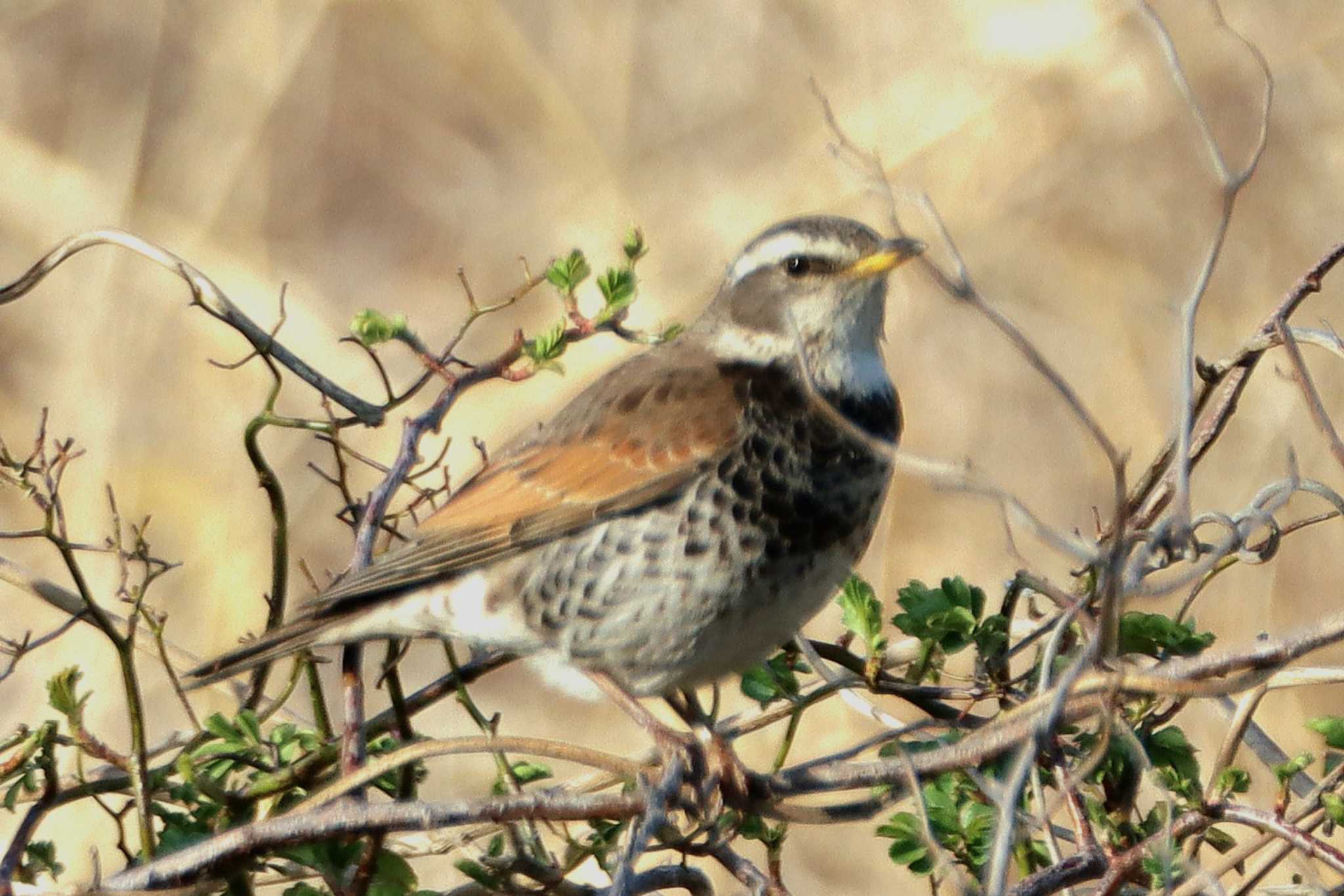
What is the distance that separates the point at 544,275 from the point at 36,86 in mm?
5889

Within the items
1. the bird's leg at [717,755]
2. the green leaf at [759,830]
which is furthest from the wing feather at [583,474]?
the green leaf at [759,830]

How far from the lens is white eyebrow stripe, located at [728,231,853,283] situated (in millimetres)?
4004

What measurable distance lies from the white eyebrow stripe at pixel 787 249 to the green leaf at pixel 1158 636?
152 cm

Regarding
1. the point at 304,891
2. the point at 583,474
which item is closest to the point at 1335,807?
the point at 304,891

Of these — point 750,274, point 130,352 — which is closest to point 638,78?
point 130,352

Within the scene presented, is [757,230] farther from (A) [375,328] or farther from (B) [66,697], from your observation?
(B) [66,697]

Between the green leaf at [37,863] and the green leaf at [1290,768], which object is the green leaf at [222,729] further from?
the green leaf at [1290,768]

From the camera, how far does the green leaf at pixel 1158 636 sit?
8.56ft

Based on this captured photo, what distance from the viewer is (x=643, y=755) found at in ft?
11.6

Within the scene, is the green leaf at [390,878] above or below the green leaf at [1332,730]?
above

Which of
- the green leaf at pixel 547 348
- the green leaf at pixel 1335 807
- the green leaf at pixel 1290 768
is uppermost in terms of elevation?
the green leaf at pixel 547 348

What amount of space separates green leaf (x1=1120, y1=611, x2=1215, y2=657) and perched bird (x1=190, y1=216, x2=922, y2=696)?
86cm

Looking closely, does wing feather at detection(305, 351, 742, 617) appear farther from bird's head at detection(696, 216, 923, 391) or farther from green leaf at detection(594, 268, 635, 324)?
green leaf at detection(594, 268, 635, 324)

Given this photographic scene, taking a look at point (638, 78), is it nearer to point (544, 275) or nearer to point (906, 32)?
point (906, 32)
